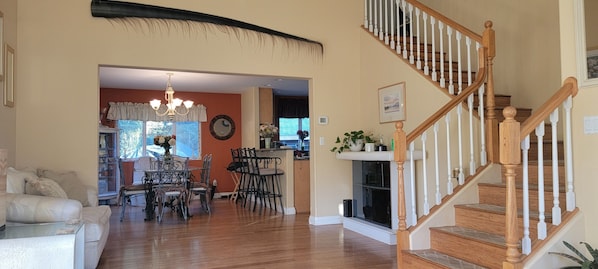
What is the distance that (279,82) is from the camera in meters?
8.09

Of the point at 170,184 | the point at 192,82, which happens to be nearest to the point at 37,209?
the point at 170,184

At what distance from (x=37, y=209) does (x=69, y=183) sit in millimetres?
1381

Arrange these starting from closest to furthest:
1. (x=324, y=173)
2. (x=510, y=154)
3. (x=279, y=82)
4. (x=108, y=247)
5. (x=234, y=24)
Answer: (x=510, y=154), (x=108, y=247), (x=234, y=24), (x=324, y=173), (x=279, y=82)

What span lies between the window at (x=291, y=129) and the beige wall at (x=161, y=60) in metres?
4.69

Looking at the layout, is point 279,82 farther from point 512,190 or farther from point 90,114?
point 512,190

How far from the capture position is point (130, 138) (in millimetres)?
8750

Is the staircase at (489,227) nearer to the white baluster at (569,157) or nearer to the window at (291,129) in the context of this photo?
the white baluster at (569,157)

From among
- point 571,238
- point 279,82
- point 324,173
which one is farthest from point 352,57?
point 571,238

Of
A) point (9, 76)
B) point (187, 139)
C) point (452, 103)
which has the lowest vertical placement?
point (187, 139)

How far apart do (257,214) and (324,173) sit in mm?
1479

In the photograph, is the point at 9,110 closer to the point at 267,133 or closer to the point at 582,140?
the point at 267,133

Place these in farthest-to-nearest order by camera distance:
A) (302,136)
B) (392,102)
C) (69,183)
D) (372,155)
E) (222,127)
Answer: (302,136), (222,127), (392,102), (372,155), (69,183)

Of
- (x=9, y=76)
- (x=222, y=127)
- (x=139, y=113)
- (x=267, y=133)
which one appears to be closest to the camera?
(x=9, y=76)

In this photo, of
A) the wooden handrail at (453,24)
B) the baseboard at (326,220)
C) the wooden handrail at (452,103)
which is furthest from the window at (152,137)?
the wooden handrail at (452,103)
